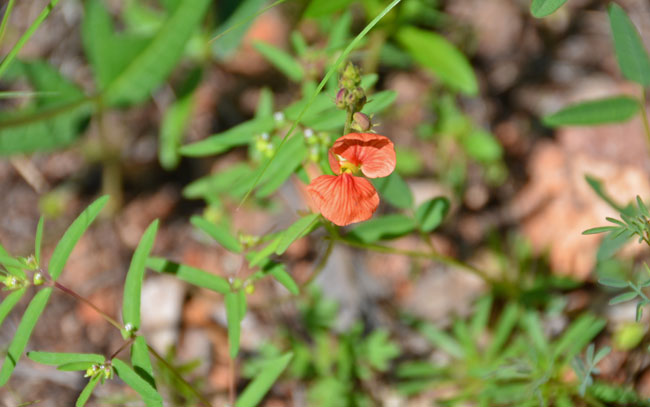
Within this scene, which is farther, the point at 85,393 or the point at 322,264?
the point at 322,264

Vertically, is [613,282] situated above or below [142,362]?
below

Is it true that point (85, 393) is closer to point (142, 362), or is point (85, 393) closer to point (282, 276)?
point (142, 362)

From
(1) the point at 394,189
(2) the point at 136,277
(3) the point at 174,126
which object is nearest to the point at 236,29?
(3) the point at 174,126

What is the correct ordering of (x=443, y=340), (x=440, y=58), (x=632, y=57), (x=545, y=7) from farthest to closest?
(x=440, y=58)
(x=443, y=340)
(x=632, y=57)
(x=545, y=7)

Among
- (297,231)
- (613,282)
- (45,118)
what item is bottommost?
(613,282)

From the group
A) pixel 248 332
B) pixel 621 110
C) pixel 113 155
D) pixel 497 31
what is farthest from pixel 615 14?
pixel 113 155

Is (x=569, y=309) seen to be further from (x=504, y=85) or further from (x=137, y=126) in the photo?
(x=137, y=126)
